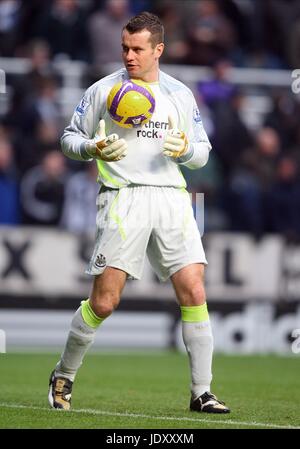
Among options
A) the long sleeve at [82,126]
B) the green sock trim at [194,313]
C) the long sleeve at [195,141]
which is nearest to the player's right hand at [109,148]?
the long sleeve at [82,126]

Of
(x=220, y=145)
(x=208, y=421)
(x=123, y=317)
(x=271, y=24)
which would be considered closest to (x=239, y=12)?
(x=271, y=24)

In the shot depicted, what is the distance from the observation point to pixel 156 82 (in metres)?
8.02

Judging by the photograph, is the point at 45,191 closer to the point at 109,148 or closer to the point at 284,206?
the point at 284,206

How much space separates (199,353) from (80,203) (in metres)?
7.40

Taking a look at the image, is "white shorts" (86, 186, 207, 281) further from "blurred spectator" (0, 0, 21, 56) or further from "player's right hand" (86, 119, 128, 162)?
"blurred spectator" (0, 0, 21, 56)

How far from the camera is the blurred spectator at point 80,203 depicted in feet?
49.3

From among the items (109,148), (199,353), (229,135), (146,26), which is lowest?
(199,353)

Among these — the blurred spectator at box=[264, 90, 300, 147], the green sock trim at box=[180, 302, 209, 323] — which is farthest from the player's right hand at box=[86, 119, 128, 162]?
the blurred spectator at box=[264, 90, 300, 147]

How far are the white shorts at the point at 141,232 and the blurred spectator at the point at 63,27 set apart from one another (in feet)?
30.8

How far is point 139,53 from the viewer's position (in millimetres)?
7773

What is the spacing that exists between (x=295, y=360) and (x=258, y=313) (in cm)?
168

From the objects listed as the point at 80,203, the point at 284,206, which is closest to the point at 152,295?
the point at 80,203

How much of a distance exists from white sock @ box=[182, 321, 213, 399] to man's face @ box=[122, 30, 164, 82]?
1.72 meters

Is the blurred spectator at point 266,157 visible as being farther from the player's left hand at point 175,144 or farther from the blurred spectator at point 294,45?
the player's left hand at point 175,144
